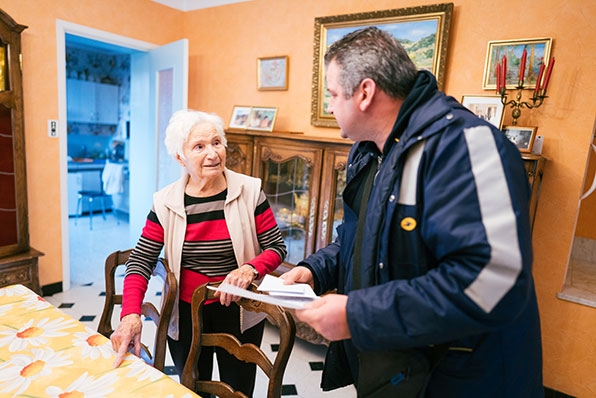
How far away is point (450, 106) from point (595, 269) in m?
2.61

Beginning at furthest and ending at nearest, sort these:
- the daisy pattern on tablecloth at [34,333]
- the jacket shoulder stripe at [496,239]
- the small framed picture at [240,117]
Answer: the small framed picture at [240,117], the daisy pattern on tablecloth at [34,333], the jacket shoulder stripe at [496,239]

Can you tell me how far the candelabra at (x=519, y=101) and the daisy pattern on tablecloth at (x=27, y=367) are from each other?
2298 millimetres

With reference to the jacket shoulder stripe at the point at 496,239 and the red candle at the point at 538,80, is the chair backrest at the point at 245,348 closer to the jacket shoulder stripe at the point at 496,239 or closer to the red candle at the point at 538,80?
the jacket shoulder stripe at the point at 496,239

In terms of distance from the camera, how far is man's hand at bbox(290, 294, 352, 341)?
762mm

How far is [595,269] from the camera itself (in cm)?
260

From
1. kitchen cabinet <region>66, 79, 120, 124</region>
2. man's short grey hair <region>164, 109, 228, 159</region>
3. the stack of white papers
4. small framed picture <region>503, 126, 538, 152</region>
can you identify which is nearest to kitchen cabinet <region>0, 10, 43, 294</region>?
man's short grey hair <region>164, 109, 228, 159</region>

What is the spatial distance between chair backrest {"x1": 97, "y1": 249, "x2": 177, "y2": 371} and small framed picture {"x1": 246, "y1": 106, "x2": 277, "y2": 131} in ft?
6.01

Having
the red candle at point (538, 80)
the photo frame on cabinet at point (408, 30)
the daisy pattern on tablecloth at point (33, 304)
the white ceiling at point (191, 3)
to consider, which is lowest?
the daisy pattern on tablecloth at point (33, 304)

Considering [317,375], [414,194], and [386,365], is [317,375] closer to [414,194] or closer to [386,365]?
[386,365]

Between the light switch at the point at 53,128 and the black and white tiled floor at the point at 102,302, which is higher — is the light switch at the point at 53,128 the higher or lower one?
the higher one

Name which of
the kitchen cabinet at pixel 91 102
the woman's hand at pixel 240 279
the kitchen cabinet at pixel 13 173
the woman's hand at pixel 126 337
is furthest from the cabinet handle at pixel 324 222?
the kitchen cabinet at pixel 91 102

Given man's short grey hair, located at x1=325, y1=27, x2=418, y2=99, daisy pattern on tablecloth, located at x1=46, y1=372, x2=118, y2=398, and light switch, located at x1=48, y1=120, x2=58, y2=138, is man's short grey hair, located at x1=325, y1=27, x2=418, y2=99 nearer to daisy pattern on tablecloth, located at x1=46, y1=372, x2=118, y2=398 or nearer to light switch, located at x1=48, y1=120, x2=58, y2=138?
daisy pattern on tablecloth, located at x1=46, y1=372, x2=118, y2=398

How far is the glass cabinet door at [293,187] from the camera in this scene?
254cm

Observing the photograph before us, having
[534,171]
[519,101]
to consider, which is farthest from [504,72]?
[534,171]
